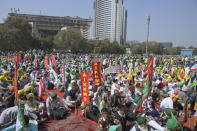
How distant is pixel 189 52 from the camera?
53.1 m

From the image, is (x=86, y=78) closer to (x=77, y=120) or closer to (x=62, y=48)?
(x=77, y=120)

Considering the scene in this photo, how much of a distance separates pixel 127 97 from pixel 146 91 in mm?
2029

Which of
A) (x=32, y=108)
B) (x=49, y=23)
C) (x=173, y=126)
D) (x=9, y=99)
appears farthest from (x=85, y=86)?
(x=49, y=23)

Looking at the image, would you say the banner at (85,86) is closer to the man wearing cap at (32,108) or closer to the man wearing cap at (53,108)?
the man wearing cap at (53,108)

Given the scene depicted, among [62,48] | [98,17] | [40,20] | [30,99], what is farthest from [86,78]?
[98,17]

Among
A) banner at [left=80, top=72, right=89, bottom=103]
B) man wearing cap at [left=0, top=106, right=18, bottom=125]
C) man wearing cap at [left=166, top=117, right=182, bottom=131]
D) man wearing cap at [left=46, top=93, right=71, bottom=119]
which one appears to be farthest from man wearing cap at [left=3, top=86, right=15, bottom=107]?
man wearing cap at [left=166, top=117, right=182, bottom=131]

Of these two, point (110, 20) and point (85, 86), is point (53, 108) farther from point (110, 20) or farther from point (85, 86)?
point (110, 20)

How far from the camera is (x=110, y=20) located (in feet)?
400

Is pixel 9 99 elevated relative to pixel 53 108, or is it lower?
elevated

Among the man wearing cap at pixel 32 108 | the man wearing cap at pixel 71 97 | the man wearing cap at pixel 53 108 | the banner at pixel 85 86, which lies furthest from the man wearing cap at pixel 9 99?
the banner at pixel 85 86

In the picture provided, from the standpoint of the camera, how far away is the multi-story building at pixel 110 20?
393 feet

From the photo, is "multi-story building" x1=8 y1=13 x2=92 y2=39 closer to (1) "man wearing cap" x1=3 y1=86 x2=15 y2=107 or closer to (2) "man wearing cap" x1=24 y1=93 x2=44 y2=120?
(1) "man wearing cap" x1=3 y1=86 x2=15 y2=107

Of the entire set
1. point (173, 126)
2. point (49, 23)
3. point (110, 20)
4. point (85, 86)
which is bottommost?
point (173, 126)

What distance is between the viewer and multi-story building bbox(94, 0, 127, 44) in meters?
120
